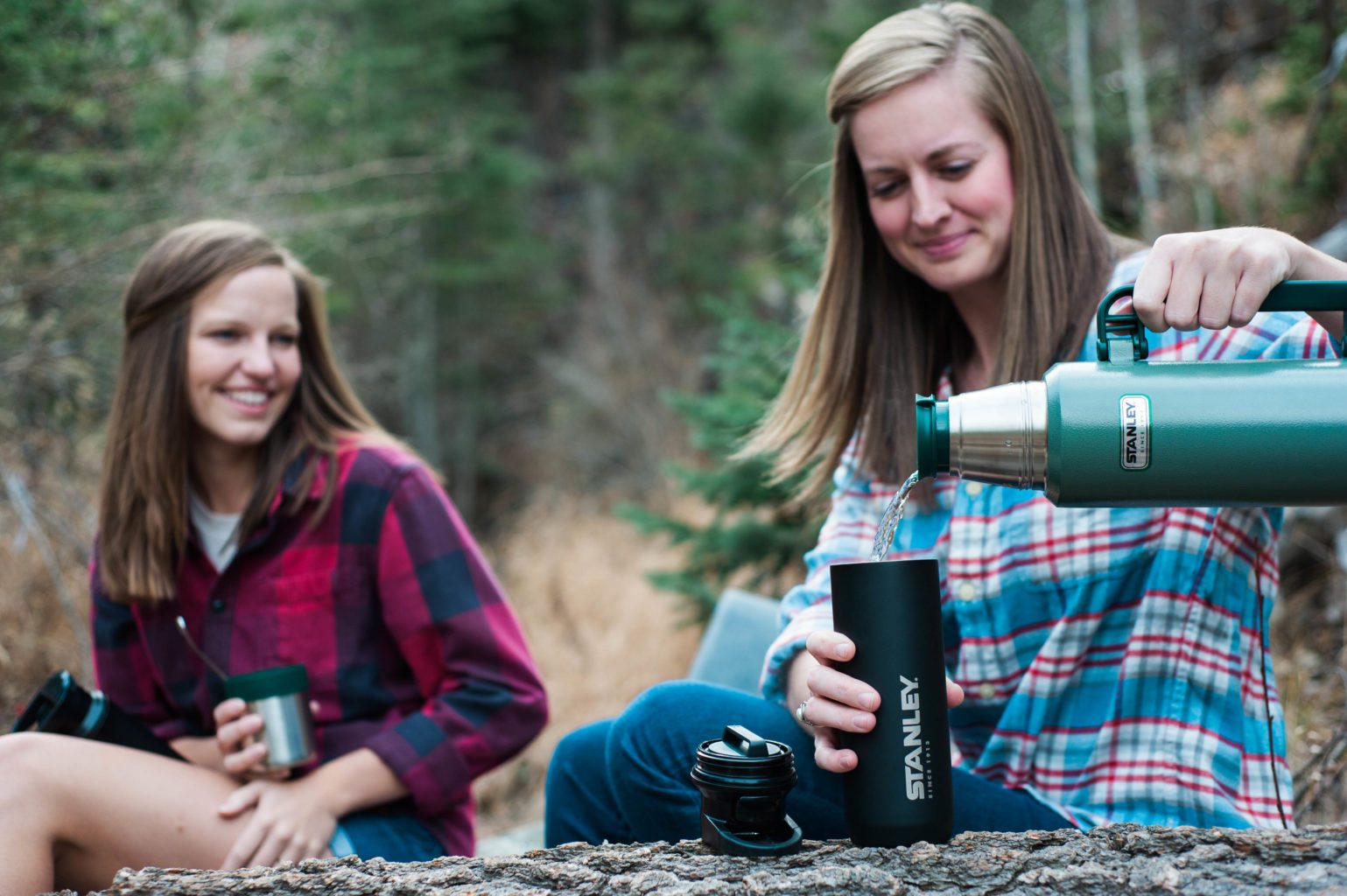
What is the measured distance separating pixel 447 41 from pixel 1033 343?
44.5 feet

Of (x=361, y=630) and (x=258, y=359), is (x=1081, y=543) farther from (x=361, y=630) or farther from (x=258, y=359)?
(x=258, y=359)

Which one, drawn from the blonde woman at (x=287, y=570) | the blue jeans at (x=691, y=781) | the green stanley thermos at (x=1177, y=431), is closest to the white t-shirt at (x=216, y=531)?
the blonde woman at (x=287, y=570)

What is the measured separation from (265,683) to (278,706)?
59 millimetres

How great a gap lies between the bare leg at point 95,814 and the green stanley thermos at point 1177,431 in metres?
1.75

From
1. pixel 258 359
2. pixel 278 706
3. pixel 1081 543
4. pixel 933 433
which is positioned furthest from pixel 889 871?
pixel 258 359

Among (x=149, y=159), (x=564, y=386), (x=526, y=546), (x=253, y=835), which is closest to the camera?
(x=253, y=835)

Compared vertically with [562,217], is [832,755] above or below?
below

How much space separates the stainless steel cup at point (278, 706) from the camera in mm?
2412

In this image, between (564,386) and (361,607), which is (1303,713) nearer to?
(361,607)

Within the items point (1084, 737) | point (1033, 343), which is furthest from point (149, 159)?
point (1084, 737)

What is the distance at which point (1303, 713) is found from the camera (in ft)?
10.9

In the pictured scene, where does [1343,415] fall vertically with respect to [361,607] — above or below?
above

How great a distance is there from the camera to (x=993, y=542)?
2164 millimetres

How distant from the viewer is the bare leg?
216 cm
